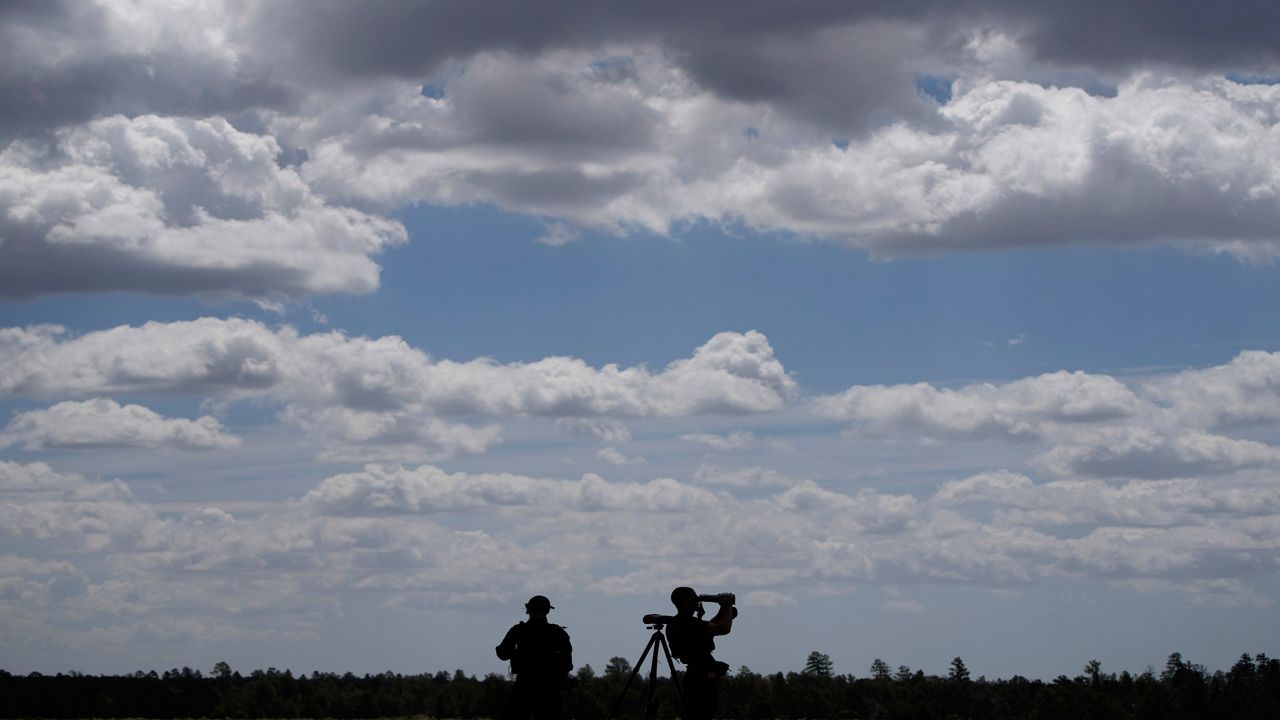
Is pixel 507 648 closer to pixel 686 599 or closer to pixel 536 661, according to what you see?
pixel 536 661

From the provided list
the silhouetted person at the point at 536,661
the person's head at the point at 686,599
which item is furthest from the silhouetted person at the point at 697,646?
the silhouetted person at the point at 536,661

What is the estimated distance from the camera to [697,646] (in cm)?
2595

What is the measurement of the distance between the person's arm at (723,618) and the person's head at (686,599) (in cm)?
41

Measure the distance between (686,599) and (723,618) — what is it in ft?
2.57

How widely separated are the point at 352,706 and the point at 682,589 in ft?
531

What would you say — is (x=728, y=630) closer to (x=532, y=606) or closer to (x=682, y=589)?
(x=682, y=589)

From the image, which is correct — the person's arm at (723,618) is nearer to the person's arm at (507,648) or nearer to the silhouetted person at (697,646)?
the silhouetted person at (697,646)

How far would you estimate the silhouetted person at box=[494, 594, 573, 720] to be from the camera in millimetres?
26234

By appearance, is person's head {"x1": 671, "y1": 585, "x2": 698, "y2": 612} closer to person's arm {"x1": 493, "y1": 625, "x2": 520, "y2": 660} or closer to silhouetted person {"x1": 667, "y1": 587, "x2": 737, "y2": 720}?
silhouetted person {"x1": 667, "y1": 587, "x2": 737, "y2": 720}

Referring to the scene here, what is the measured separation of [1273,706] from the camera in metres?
199

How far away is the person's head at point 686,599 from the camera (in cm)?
2600

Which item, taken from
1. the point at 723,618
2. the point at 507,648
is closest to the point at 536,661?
the point at 507,648

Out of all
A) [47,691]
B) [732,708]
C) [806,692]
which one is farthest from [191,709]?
[806,692]

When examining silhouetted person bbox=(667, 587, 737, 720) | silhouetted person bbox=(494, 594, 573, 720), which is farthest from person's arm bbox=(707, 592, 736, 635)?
silhouetted person bbox=(494, 594, 573, 720)
